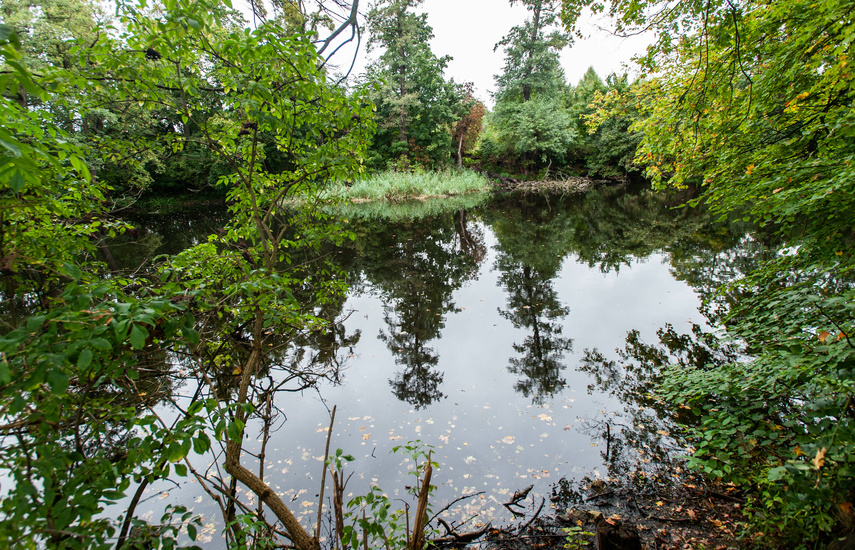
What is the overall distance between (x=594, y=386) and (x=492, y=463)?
1770 mm

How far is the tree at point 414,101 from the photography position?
988 inches

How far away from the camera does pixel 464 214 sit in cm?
1677

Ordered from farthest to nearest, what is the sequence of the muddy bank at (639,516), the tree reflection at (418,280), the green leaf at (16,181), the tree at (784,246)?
the tree reflection at (418,280)
the muddy bank at (639,516)
the tree at (784,246)
the green leaf at (16,181)

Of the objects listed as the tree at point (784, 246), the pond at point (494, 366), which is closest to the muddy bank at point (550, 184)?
the pond at point (494, 366)

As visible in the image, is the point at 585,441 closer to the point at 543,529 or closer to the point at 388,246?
the point at 543,529

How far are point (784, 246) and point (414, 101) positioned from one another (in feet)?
84.3

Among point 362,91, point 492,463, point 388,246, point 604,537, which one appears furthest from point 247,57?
point 388,246

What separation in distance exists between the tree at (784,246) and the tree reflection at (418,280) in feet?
9.12

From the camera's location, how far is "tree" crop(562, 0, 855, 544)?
1734 mm

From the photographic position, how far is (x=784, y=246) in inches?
142

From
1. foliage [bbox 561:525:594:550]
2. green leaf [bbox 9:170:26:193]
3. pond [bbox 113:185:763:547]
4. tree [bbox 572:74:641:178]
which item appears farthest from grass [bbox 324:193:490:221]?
green leaf [bbox 9:170:26:193]

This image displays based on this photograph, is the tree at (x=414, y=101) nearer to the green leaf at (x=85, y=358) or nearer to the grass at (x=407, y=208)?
the grass at (x=407, y=208)

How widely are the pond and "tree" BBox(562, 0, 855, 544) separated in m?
0.90

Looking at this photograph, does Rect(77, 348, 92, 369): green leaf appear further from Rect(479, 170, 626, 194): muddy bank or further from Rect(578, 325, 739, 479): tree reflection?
Rect(479, 170, 626, 194): muddy bank
